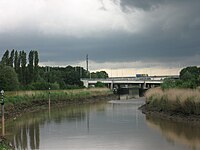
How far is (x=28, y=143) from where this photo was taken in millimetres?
25094

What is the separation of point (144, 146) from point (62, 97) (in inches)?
2027

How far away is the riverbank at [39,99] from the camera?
4753 cm

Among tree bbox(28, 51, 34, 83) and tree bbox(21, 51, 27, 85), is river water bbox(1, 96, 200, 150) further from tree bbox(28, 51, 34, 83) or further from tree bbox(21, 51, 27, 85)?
tree bbox(28, 51, 34, 83)

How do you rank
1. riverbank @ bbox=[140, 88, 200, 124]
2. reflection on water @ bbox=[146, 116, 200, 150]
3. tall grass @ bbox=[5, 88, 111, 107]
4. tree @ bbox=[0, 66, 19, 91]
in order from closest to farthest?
reflection on water @ bbox=[146, 116, 200, 150] < riverbank @ bbox=[140, 88, 200, 124] < tall grass @ bbox=[5, 88, 111, 107] < tree @ bbox=[0, 66, 19, 91]

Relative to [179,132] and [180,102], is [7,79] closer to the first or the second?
[180,102]

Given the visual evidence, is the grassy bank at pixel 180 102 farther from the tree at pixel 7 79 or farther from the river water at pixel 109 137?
the tree at pixel 7 79

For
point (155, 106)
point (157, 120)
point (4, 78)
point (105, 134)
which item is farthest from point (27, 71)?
point (105, 134)

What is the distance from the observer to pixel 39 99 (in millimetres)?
61969

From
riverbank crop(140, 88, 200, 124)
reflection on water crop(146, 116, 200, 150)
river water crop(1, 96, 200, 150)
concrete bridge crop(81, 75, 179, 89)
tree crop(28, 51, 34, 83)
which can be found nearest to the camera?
river water crop(1, 96, 200, 150)

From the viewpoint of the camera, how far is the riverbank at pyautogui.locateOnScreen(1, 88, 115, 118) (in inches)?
1871

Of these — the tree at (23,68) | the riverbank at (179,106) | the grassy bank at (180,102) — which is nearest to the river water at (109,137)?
the riverbank at (179,106)

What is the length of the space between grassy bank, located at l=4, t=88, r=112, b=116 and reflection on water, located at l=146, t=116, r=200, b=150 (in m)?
17.3

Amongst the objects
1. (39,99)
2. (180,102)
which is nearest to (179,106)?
(180,102)

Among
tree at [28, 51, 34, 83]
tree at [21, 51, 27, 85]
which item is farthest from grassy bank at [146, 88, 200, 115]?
tree at [28, 51, 34, 83]
